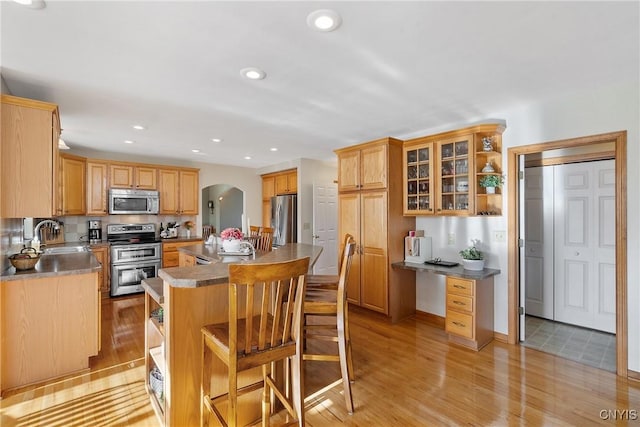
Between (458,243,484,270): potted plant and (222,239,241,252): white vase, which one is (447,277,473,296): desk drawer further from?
(222,239,241,252): white vase

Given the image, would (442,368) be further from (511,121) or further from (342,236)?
(511,121)

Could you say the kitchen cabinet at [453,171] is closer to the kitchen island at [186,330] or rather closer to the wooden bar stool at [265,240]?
the wooden bar stool at [265,240]

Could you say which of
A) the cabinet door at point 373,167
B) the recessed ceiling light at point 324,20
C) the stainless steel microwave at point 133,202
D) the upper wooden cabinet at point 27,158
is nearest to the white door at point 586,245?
the cabinet door at point 373,167

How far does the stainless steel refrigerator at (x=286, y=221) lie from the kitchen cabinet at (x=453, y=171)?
8.26 ft

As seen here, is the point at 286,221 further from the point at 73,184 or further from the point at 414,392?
the point at 414,392

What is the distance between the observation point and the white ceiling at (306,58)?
1.68m

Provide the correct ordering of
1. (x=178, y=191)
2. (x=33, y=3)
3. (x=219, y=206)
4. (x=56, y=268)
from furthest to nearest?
1. (x=219, y=206)
2. (x=178, y=191)
3. (x=56, y=268)
4. (x=33, y=3)

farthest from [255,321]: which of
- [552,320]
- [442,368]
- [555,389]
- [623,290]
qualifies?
[552,320]

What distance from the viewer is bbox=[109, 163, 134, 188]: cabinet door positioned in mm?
5156

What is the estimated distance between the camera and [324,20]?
5.65 feet

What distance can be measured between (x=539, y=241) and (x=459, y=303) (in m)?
1.71

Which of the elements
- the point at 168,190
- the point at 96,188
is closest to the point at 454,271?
the point at 168,190

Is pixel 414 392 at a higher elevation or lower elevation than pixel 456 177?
lower

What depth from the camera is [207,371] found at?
5.67ft
